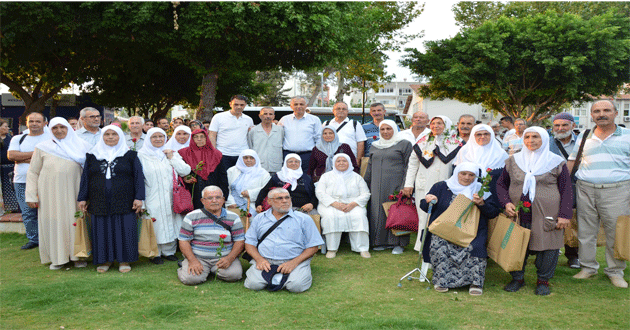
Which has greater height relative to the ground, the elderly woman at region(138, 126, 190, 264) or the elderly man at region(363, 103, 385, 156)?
the elderly man at region(363, 103, 385, 156)

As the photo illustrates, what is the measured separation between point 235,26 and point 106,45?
18.1 ft

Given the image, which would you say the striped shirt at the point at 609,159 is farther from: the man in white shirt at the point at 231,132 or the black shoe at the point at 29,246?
the black shoe at the point at 29,246

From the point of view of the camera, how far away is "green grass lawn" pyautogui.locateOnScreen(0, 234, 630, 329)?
403cm

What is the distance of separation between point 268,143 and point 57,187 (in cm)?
281

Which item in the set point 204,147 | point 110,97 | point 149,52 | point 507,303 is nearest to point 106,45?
point 149,52

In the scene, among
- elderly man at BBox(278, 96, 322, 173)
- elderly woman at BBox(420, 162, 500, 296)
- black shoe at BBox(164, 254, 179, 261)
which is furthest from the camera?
elderly man at BBox(278, 96, 322, 173)

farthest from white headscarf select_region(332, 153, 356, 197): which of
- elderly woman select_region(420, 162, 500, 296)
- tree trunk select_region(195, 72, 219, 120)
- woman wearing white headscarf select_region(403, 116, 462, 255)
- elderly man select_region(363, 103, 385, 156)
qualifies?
tree trunk select_region(195, 72, 219, 120)

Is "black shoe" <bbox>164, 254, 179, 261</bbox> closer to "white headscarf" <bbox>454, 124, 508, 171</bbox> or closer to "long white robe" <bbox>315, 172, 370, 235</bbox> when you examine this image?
"long white robe" <bbox>315, 172, 370, 235</bbox>

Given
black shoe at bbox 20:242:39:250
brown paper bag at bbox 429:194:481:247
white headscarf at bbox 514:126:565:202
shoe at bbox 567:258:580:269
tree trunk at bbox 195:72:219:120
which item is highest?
tree trunk at bbox 195:72:219:120

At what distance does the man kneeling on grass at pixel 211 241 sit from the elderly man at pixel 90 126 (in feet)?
6.53

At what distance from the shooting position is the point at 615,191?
5027 mm

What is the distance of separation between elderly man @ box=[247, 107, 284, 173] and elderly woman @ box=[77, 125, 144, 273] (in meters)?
1.90

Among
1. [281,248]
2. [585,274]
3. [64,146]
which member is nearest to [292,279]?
[281,248]

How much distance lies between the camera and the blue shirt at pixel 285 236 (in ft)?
16.6
